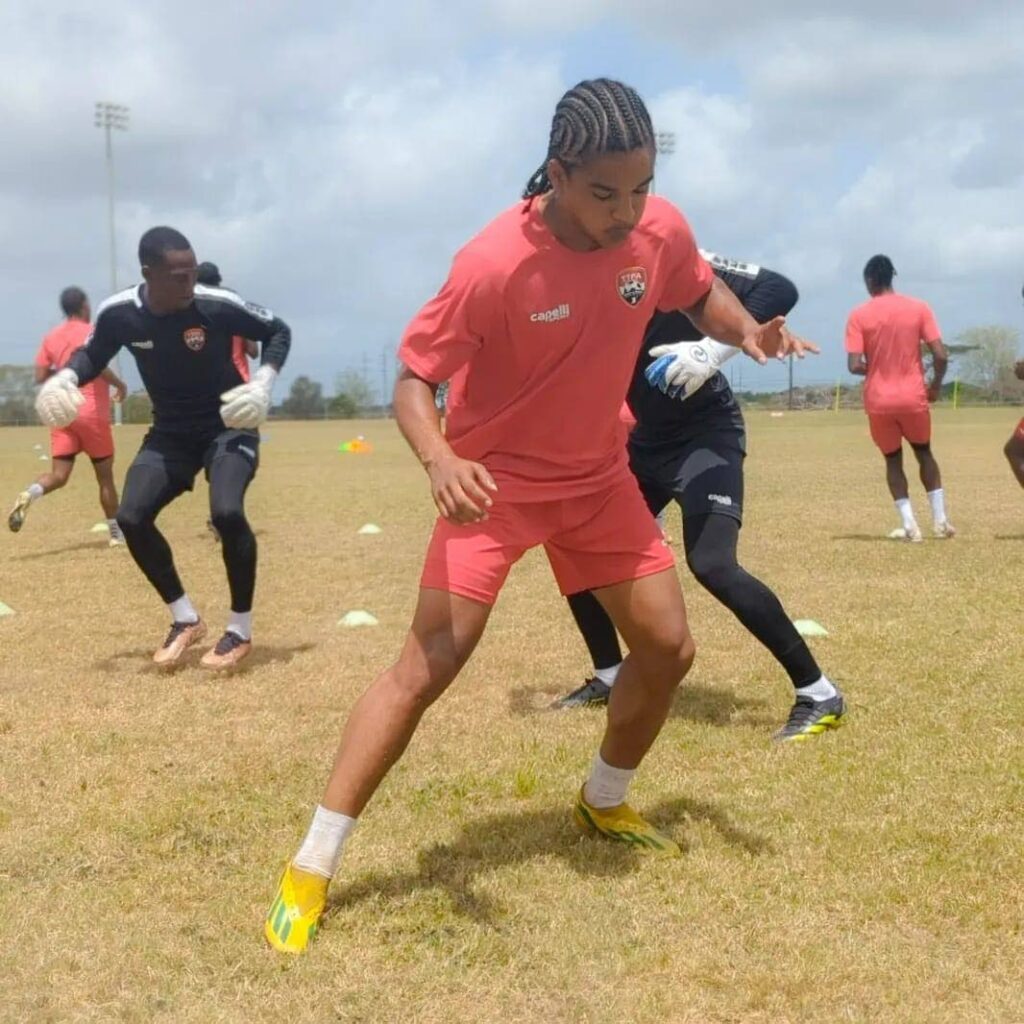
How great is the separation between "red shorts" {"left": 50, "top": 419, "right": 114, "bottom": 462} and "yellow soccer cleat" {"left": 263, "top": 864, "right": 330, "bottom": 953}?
8755mm

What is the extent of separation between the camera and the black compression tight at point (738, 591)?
5109 mm

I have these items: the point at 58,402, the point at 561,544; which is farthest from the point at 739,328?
the point at 58,402

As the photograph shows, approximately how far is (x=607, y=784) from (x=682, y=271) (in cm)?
166

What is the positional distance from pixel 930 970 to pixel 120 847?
8.26 ft

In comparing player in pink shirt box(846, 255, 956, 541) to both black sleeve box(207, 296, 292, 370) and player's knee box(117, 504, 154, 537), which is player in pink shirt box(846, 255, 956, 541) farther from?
player's knee box(117, 504, 154, 537)

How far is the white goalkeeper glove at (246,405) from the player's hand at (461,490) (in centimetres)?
325

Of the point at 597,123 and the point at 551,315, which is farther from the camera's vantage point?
the point at 551,315

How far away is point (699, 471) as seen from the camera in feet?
17.3

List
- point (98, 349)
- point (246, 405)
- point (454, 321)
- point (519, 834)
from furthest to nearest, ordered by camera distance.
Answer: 1. point (98, 349)
2. point (246, 405)
3. point (519, 834)
4. point (454, 321)

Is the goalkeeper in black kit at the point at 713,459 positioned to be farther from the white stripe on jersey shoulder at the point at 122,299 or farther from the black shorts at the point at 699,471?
the white stripe on jersey shoulder at the point at 122,299

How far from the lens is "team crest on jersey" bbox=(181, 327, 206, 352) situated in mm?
6504

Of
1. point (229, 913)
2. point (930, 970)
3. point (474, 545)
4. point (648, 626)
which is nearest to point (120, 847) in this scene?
point (229, 913)

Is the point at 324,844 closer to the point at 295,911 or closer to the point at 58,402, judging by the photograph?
the point at 295,911

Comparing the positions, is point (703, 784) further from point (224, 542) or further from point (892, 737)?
point (224, 542)
